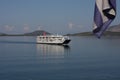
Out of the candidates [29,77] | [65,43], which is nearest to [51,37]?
[65,43]

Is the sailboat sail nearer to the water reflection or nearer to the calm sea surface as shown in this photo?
the calm sea surface

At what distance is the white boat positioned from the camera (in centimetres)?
14850

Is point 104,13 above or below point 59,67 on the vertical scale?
above

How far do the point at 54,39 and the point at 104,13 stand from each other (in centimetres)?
15171

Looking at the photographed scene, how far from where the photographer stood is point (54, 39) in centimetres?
15488

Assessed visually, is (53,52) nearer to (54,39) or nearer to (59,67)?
(59,67)

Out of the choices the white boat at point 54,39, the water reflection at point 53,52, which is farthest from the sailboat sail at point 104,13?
the white boat at point 54,39

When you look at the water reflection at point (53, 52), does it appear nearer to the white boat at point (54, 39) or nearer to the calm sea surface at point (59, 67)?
the calm sea surface at point (59, 67)

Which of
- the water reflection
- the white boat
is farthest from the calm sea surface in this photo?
the white boat

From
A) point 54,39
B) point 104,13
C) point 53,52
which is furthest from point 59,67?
point 54,39

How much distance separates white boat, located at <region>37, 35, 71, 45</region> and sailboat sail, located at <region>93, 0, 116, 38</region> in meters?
143

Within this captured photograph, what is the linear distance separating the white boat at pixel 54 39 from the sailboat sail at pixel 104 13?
143m

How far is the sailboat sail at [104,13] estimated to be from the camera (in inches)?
124

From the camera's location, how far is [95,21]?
10.9ft
